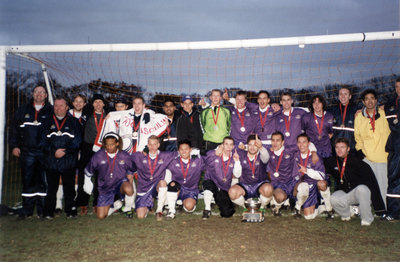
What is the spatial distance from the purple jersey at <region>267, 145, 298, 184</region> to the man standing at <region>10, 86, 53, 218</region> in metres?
3.67

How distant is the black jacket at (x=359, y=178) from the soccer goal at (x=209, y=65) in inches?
83.8

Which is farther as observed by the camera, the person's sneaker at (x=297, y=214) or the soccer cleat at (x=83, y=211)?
the soccer cleat at (x=83, y=211)

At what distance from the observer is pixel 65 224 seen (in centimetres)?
443

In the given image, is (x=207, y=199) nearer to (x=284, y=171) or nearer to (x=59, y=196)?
(x=284, y=171)

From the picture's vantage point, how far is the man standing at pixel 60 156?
4.76m

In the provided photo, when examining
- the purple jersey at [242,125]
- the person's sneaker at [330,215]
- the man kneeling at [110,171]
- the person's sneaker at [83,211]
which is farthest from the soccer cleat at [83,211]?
the person's sneaker at [330,215]

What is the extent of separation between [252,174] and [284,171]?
1.67 ft

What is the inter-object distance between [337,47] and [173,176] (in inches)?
156

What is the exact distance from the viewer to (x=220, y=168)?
16.2 ft

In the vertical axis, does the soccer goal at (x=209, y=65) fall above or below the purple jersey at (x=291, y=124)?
above

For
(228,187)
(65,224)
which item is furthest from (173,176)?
(65,224)

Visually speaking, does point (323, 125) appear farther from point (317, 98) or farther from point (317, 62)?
point (317, 62)

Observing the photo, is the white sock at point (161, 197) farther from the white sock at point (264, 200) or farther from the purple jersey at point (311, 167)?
the purple jersey at point (311, 167)

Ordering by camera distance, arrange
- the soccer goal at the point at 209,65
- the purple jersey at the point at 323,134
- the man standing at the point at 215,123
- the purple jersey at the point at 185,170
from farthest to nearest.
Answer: the soccer goal at the point at 209,65, the man standing at the point at 215,123, the purple jersey at the point at 323,134, the purple jersey at the point at 185,170
